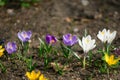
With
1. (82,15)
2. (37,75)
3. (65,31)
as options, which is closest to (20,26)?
(65,31)

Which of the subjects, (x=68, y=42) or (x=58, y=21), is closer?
(x=68, y=42)

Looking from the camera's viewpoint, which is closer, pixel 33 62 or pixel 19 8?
pixel 33 62

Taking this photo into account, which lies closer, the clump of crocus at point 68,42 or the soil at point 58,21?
the clump of crocus at point 68,42

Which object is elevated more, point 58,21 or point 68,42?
point 68,42

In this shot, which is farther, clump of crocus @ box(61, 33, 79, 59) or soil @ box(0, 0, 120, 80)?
soil @ box(0, 0, 120, 80)

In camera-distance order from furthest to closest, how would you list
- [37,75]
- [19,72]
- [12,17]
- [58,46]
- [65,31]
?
[12,17]
[65,31]
[58,46]
[19,72]
[37,75]

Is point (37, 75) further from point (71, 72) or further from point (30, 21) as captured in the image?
point (30, 21)

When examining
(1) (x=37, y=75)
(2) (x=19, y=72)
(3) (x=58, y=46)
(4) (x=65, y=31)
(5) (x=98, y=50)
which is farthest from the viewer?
(4) (x=65, y=31)
